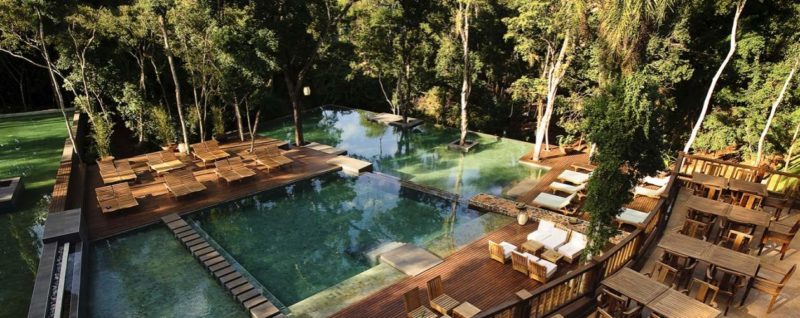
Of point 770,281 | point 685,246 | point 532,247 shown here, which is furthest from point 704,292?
point 532,247

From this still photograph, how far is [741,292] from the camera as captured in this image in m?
7.77

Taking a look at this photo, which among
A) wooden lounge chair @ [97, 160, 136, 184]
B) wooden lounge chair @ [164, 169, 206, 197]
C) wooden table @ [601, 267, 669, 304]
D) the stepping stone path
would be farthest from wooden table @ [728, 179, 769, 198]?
wooden lounge chair @ [97, 160, 136, 184]

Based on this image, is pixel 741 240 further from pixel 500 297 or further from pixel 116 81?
pixel 116 81

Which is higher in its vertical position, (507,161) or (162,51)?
(162,51)

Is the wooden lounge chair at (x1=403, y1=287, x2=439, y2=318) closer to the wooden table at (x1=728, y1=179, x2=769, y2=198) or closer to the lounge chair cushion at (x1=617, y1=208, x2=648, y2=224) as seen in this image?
the lounge chair cushion at (x1=617, y1=208, x2=648, y2=224)

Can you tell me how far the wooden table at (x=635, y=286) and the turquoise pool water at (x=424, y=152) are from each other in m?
8.71

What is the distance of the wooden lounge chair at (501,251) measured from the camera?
1078 cm

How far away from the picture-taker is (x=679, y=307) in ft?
21.1

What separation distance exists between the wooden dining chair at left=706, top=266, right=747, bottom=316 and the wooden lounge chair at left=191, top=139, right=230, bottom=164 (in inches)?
688

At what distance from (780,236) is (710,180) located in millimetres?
2703

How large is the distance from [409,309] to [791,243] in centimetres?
866

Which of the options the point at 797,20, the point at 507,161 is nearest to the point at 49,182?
the point at 507,161

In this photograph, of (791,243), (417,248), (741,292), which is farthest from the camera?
(417,248)

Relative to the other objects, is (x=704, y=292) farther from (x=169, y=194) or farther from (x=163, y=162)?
(x=163, y=162)
